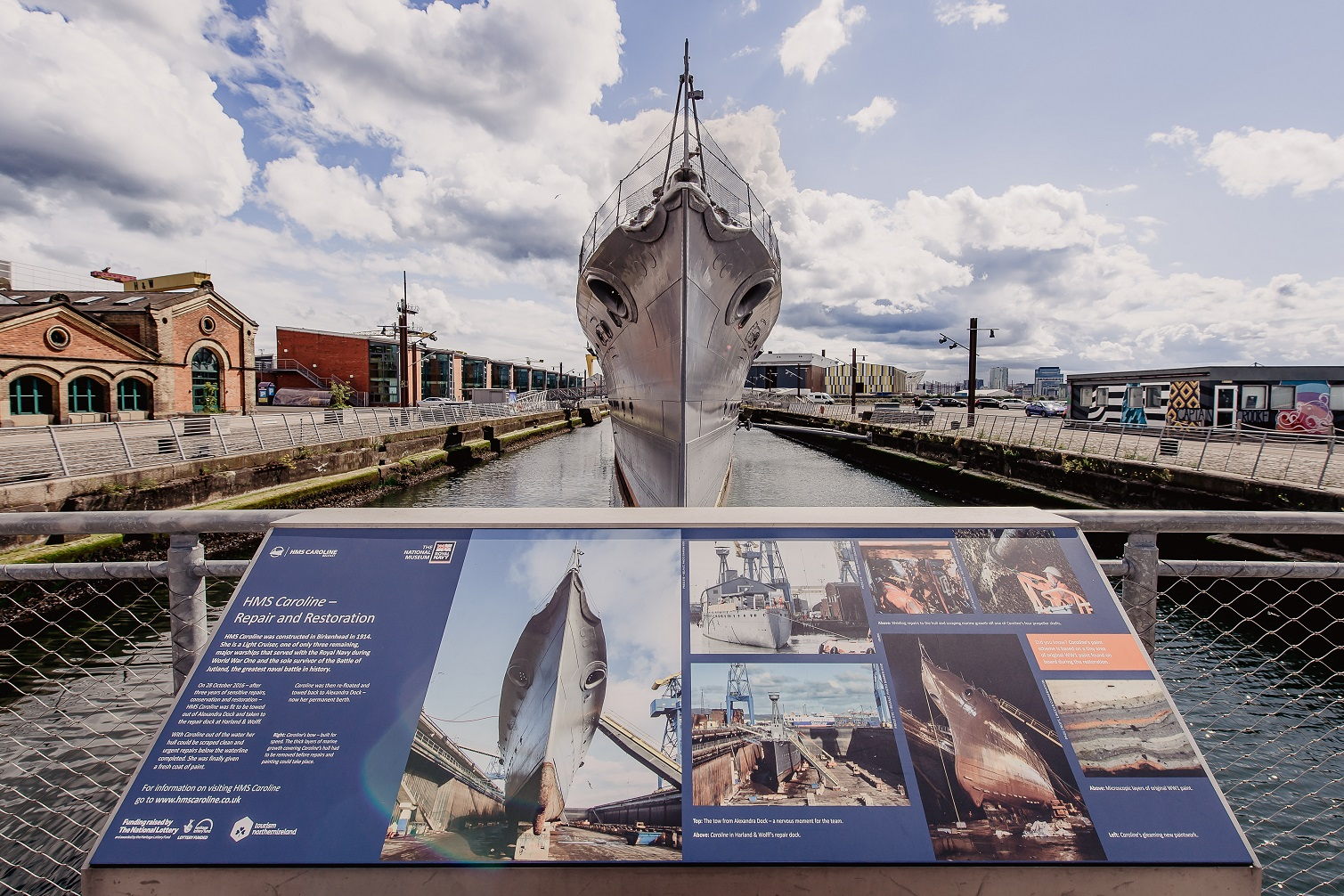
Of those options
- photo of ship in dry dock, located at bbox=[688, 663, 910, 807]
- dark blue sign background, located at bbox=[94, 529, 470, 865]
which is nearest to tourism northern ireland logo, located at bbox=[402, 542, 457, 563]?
dark blue sign background, located at bbox=[94, 529, 470, 865]

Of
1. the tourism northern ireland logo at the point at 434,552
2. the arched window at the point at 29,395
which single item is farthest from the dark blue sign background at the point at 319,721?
the arched window at the point at 29,395

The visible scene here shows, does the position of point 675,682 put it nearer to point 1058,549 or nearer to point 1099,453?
point 1058,549

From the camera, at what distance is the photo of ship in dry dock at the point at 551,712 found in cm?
145

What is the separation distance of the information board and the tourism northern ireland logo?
2cm

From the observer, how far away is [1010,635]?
1760 millimetres

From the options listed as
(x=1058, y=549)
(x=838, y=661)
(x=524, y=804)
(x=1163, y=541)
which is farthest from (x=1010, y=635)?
(x=1163, y=541)

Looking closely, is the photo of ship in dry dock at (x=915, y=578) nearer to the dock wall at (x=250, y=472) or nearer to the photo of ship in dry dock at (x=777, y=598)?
the photo of ship in dry dock at (x=777, y=598)

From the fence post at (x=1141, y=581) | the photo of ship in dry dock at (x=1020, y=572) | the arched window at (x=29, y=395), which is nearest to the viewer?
the photo of ship in dry dock at (x=1020, y=572)

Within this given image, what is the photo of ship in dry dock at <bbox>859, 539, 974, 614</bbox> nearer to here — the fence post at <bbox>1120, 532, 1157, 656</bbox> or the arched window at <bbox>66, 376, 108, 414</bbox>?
the fence post at <bbox>1120, 532, 1157, 656</bbox>

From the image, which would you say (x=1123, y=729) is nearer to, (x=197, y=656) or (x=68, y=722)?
(x=197, y=656)

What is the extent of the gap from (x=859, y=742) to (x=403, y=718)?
1319mm

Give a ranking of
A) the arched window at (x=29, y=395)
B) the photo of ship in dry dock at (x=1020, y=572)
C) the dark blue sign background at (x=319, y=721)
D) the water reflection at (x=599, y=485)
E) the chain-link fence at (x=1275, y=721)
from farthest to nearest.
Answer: the water reflection at (x=599, y=485) → the arched window at (x=29, y=395) → the chain-link fence at (x=1275, y=721) → the photo of ship in dry dock at (x=1020, y=572) → the dark blue sign background at (x=319, y=721)

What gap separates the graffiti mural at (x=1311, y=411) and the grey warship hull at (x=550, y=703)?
22225mm

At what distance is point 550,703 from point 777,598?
784mm
